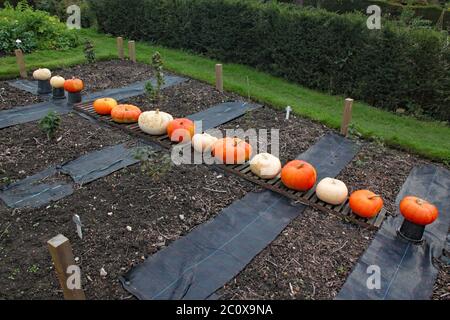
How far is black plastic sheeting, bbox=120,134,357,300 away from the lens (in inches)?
129

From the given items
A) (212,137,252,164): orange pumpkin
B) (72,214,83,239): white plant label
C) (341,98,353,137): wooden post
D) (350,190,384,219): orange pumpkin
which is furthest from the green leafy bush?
(350,190,384,219): orange pumpkin

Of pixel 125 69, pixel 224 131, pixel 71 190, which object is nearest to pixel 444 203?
pixel 224 131

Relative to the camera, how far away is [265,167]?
15.8 ft

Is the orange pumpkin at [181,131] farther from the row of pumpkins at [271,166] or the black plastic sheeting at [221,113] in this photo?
the black plastic sheeting at [221,113]

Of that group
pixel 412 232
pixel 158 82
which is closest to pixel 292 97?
pixel 158 82

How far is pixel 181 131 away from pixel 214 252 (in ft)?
7.45

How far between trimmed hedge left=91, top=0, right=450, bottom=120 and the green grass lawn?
34 cm

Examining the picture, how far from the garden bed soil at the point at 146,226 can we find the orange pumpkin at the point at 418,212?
1.42 feet

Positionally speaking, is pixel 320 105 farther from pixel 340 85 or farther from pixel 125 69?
pixel 125 69

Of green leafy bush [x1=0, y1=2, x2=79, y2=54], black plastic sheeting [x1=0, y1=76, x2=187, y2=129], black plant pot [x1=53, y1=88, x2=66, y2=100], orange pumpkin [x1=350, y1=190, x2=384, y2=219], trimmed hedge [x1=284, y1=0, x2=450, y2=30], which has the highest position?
trimmed hedge [x1=284, y1=0, x2=450, y2=30]

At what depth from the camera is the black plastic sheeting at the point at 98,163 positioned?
4770 millimetres

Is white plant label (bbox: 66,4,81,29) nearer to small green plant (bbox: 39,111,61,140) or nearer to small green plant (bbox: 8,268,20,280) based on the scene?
small green plant (bbox: 39,111,61,140)

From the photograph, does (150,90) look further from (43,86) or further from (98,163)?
(98,163)
